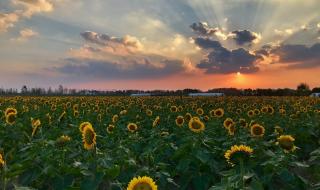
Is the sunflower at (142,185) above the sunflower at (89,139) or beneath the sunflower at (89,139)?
beneath

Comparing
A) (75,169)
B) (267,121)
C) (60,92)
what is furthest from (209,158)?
(60,92)

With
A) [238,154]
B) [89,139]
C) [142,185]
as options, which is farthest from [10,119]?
[142,185]

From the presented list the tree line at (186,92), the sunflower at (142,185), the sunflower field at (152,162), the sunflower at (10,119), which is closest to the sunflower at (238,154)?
the sunflower field at (152,162)

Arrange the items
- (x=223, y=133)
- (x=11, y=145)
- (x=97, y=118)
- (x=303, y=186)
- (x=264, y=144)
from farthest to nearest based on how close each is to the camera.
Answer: (x=97, y=118) → (x=223, y=133) → (x=11, y=145) → (x=264, y=144) → (x=303, y=186)

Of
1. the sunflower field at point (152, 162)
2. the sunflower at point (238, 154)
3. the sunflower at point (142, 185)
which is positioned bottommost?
the sunflower field at point (152, 162)

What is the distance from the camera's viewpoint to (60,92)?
70.8 m

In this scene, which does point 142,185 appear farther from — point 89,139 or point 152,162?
point 152,162

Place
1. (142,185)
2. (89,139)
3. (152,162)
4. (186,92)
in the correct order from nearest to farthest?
(142,185)
(89,139)
(152,162)
(186,92)

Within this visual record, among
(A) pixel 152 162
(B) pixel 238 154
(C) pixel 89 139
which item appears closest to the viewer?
(B) pixel 238 154

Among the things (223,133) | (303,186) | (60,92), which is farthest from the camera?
(60,92)

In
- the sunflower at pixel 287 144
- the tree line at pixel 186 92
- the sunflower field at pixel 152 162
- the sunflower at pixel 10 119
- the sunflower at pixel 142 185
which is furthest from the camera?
the tree line at pixel 186 92

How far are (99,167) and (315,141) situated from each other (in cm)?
888

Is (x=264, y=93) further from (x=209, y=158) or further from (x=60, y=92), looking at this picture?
(x=209, y=158)

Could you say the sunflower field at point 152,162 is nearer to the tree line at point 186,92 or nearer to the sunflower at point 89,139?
the sunflower at point 89,139
